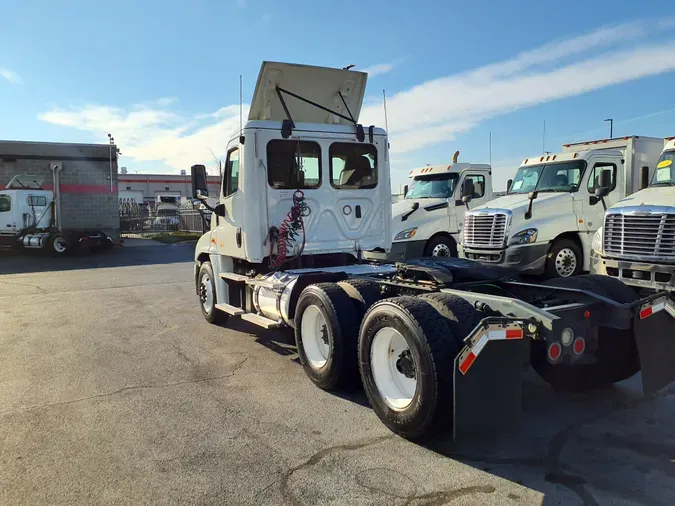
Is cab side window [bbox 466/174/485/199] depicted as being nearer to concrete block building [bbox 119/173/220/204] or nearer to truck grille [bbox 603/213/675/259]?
truck grille [bbox 603/213/675/259]

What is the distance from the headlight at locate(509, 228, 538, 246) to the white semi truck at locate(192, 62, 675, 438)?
12.8ft

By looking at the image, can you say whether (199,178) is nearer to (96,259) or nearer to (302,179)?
(302,179)

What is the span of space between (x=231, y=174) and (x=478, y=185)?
26.9ft

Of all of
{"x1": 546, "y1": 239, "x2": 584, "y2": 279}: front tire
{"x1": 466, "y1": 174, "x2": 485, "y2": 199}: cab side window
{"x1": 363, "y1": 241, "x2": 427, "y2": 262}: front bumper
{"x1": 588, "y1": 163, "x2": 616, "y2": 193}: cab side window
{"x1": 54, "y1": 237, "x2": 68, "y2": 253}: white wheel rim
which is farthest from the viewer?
{"x1": 54, "y1": 237, "x2": 68, "y2": 253}: white wheel rim

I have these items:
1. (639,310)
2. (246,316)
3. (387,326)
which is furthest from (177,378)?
(639,310)

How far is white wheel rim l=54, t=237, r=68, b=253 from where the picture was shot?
71.3ft

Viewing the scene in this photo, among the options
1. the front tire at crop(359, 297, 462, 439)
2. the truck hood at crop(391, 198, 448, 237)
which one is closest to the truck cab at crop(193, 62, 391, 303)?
the front tire at crop(359, 297, 462, 439)

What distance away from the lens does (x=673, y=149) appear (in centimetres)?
893

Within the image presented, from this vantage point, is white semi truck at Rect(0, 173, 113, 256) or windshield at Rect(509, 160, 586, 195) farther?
white semi truck at Rect(0, 173, 113, 256)

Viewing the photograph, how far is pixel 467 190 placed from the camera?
1311 cm

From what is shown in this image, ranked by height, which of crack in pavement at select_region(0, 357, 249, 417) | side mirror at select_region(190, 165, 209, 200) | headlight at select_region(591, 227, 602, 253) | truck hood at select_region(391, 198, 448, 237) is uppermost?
side mirror at select_region(190, 165, 209, 200)

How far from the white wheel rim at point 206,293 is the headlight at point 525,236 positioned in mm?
5856

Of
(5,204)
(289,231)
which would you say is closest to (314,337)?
(289,231)

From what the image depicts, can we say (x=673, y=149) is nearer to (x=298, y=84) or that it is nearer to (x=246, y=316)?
(x=298, y=84)
